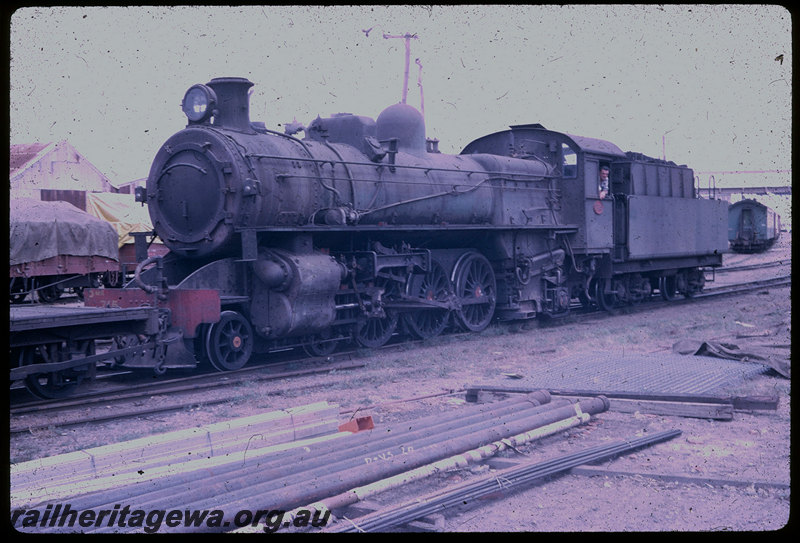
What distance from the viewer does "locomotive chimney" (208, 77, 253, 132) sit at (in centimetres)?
1152

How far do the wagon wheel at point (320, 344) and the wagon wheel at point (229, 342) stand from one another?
1.07 m

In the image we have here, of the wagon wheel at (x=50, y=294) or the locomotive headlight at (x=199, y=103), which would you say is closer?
the locomotive headlight at (x=199, y=103)

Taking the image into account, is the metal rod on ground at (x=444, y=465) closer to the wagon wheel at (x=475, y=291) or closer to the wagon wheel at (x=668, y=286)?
the wagon wheel at (x=475, y=291)

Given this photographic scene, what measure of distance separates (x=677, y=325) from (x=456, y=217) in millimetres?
4990

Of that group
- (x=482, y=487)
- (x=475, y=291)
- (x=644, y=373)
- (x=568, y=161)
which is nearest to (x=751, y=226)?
(x=568, y=161)

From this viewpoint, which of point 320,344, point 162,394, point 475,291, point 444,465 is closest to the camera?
point 444,465

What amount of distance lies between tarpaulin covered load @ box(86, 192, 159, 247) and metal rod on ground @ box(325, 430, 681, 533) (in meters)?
21.5

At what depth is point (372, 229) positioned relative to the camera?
492 inches

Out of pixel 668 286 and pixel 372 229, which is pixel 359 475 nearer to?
pixel 372 229

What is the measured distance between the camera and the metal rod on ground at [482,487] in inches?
180

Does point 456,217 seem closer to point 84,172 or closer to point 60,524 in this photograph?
point 60,524

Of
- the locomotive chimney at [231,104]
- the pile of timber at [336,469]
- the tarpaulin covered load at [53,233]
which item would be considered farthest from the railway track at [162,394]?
the tarpaulin covered load at [53,233]

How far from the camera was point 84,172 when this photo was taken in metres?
32.7

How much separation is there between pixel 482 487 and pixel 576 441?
6.18ft
